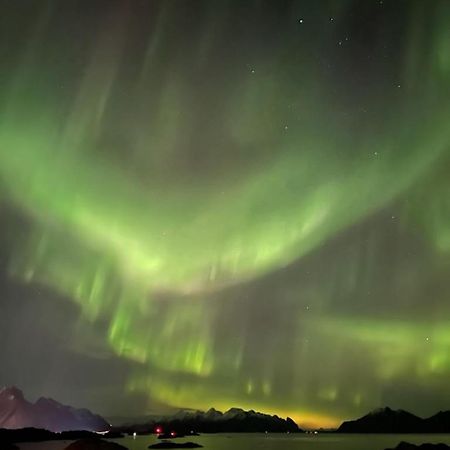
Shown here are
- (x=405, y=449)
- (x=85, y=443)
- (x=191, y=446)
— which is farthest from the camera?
(x=191, y=446)

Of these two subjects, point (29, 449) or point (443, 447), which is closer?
point (443, 447)

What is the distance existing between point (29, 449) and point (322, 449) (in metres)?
106

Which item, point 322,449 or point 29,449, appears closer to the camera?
point 29,449

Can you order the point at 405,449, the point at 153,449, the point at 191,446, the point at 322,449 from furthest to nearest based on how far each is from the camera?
1. the point at 322,449
2. the point at 191,446
3. the point at 153,449
4. the point at 405,449

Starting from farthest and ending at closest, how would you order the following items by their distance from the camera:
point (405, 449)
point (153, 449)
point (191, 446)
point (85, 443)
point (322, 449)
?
point (322, 449) → point (191, 446) → point (153, 449) → point (405, 449) → point (85, 443)

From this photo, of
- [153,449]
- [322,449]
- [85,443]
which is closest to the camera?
[85,443]

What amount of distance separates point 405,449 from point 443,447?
7636 millimetres

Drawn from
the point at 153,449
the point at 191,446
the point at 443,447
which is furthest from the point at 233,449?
the point at 443,447

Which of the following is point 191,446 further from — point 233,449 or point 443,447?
point 443,447

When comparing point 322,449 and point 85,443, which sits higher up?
point 322,449

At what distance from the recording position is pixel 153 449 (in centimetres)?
17025

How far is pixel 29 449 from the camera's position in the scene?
564 ft

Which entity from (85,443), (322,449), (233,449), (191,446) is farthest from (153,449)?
(85,443)

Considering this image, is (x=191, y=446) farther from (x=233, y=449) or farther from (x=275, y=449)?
(x=275, y=449)
